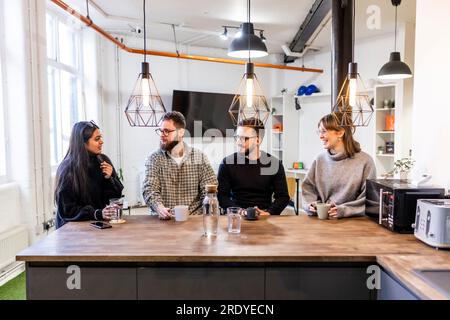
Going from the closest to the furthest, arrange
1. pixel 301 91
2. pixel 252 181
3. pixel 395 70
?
pixel 252 181 < pixel 395 70 < pixel 301 91

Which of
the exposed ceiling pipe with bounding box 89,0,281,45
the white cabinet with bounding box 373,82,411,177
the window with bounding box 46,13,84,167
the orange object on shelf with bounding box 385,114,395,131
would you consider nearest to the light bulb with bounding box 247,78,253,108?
the exposed ceiling pipe with bounding box 89,0,281,45

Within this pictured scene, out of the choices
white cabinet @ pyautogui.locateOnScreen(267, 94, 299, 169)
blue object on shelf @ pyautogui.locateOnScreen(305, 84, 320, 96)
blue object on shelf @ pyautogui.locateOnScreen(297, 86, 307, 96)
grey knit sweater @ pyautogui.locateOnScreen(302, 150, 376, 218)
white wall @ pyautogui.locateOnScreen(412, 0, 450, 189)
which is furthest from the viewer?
white cabinet @ pyautogui.locateOnScreen(267, 94, 299, 169)

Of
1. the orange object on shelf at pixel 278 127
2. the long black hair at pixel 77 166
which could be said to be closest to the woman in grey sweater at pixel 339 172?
the long black hair at pixel 77 166

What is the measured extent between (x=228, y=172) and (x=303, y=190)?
53cm

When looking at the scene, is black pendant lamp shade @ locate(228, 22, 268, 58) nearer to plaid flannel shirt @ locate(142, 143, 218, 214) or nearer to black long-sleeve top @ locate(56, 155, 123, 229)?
plaid flannel shirt @ locate(142, 143, 218, 214)

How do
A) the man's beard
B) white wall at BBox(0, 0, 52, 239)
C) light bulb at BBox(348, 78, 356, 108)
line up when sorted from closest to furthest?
light bulb at BBox(348, 78, 356, 108) < the man's beard < white wall at BBox(0, 0, 52, 239)

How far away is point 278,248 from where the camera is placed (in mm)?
1604

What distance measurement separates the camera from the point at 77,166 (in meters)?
2.19

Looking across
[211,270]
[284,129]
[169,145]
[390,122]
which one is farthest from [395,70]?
[211,270]

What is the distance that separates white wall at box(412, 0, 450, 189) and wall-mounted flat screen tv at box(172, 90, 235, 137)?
433 cm

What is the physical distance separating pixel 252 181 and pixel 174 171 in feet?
1.79

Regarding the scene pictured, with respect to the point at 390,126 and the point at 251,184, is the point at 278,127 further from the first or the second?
the point at 251,184

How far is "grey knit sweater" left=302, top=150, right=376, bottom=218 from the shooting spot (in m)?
2.23

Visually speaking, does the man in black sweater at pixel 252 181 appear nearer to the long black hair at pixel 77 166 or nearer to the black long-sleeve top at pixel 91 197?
the black long-sleeve top at pixel 91 197
